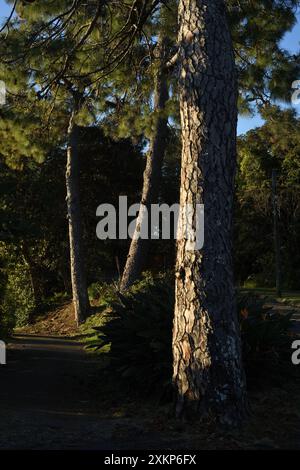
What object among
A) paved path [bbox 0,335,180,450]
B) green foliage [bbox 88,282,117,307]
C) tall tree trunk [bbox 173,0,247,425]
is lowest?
paved path [bbox 0,335,180,450]

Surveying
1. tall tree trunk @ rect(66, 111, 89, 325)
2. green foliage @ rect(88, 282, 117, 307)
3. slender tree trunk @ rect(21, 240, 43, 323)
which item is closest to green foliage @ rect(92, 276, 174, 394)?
green foliage @ rect(88, 282, 117, 307)

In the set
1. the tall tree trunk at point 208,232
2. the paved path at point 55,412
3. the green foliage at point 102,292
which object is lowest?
the paved path at point 55,412

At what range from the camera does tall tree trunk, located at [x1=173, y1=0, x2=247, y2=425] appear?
6.10m

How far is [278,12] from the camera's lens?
36.0 ft

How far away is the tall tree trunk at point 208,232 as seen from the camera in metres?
6.10

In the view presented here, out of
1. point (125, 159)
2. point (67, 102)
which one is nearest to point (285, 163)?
point (125, 159)

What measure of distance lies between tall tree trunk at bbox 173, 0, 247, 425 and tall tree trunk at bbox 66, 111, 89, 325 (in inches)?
522

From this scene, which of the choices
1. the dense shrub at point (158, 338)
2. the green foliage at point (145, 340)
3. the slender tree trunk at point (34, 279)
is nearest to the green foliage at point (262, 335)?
the dense shrub at point (158, 338)

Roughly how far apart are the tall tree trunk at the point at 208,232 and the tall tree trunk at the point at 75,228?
43.5ft

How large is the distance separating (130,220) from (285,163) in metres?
7.18

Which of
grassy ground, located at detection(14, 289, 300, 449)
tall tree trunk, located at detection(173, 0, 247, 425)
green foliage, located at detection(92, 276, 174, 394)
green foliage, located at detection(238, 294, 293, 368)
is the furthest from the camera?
green foliage, located at detection(238, 294, 293, 368)

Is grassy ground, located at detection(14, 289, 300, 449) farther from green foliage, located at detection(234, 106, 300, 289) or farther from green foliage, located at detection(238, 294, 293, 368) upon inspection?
green foliage, located at detection(234, 106, 300, 289)

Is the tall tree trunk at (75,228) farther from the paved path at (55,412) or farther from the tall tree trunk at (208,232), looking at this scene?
the tall tree trunk at (208,232)
